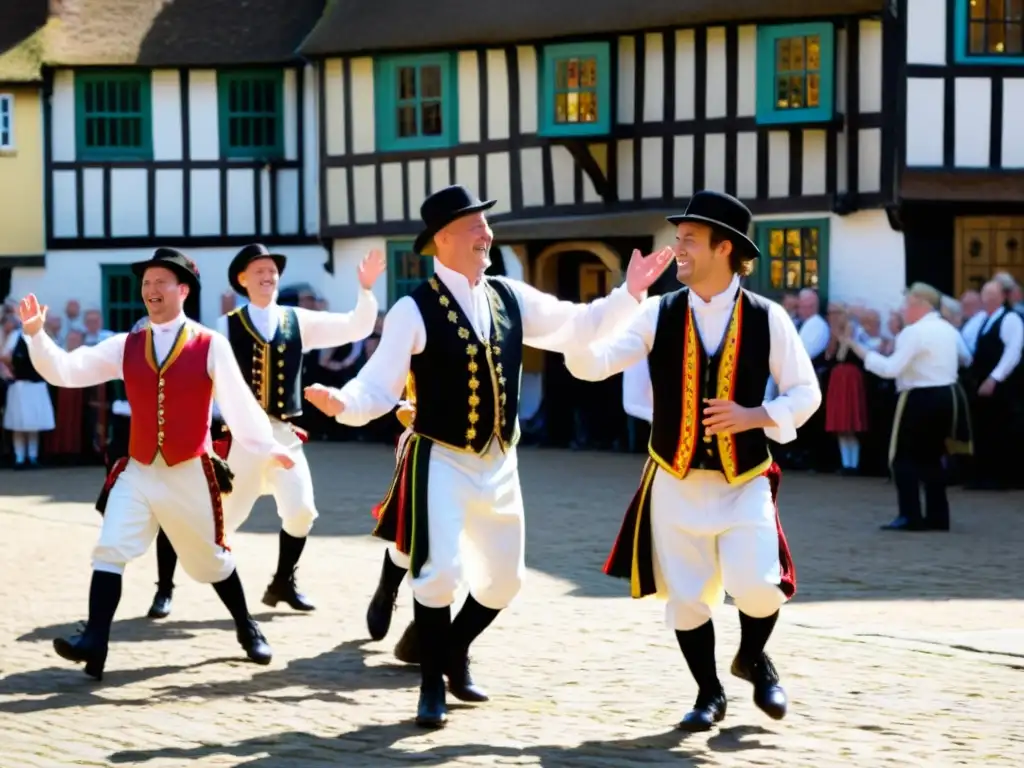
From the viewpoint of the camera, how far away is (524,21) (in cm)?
2373

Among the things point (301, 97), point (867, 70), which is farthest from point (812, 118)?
point (301, 97)

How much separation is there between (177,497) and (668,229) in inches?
557

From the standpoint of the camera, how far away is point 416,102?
83.9ft

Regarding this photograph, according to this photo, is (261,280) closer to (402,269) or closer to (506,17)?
(506,17)

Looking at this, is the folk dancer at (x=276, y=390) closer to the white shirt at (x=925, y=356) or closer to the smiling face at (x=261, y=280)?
the smiling face at (x=261, y=280)

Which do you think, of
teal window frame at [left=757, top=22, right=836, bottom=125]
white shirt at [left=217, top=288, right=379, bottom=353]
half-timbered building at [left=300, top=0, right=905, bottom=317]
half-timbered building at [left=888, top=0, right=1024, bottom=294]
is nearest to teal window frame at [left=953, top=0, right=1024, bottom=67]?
half-timbered building at [left=888, top=0, right=1024, bottom=294]

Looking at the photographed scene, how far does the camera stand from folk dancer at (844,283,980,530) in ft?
45.2

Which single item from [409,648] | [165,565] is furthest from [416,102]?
[409,648]

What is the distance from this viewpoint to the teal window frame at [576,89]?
75.2ft

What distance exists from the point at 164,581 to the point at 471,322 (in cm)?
348

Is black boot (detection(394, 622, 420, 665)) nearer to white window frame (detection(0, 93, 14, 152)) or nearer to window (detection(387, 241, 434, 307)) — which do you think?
window (detection(387, 241, 434, 307))

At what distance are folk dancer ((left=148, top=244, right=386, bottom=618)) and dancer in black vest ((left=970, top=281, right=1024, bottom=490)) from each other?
25.9 feet

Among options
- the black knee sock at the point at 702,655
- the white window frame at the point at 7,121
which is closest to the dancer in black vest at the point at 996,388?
the black knee sock at the point at 702,655

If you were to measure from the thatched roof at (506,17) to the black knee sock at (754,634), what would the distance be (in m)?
14.1
